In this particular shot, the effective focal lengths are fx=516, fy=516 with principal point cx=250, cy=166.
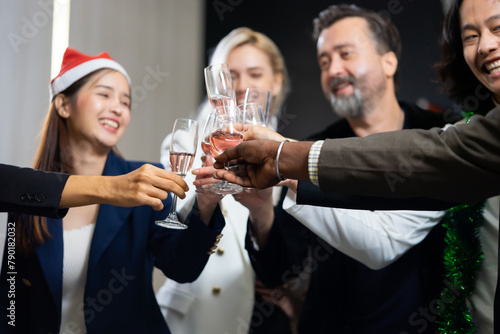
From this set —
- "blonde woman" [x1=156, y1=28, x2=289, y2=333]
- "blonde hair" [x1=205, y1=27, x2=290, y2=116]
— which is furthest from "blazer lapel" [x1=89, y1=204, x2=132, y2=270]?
"blonde hair" [x1=205, y1=27, x2=290, y2=116]

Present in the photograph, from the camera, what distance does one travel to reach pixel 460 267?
71.8 inches

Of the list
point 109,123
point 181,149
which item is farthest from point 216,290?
point 181,149

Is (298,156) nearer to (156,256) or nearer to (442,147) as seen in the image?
(442,147)

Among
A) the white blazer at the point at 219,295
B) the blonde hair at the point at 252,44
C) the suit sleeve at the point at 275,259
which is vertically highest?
the blonde hair at the point at 252,44

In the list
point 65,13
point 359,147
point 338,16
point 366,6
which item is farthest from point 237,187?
point 366,6

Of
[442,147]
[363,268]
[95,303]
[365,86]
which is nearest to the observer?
[442,147]

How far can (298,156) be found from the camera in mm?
1304

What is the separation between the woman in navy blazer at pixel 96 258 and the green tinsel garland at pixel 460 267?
0.85m

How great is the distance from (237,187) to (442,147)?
0.60 metres

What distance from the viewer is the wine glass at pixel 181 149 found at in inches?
56.9

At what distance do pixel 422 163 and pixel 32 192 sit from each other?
104cm

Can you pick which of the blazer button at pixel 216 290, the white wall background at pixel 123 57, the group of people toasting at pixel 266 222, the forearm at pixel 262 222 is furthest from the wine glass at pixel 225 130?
the white wall background at pixel 123 57

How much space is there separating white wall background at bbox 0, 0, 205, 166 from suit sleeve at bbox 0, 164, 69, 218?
57.7 inches

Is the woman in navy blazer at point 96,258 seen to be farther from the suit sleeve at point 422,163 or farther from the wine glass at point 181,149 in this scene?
the suit sleeve at point 422,163
